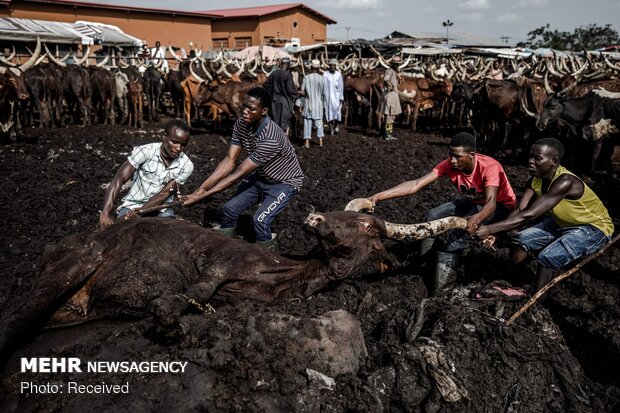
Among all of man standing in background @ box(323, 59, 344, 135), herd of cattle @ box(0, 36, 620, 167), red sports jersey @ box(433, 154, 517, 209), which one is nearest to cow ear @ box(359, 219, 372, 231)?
red sports jersey @ box(433, 154, 517, 209)

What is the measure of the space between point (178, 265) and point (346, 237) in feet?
4.16

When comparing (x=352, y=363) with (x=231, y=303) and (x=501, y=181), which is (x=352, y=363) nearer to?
(x=231, y=303)

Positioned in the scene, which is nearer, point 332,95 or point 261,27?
point 332,95

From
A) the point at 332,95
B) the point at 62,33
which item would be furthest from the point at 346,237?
the point at 62,33

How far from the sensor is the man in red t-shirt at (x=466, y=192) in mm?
4586

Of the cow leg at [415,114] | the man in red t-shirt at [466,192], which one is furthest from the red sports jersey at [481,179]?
the cow leg at [415,114]

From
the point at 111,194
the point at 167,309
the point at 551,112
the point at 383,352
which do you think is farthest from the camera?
the point at 551,112

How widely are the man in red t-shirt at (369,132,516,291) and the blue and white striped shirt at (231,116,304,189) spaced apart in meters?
0.97

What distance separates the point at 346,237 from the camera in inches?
135

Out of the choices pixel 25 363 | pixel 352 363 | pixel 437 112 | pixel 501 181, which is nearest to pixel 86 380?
pixel 25 363

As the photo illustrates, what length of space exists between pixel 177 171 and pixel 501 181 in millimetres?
3338

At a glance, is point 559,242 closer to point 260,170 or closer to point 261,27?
point 260,170

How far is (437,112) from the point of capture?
2070 centimetres

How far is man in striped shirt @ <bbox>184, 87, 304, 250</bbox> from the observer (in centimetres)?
472
